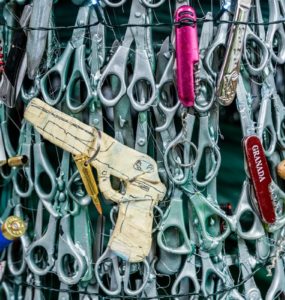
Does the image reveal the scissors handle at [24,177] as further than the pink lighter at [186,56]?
Yes

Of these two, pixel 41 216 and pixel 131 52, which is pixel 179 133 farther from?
pixel 41 216

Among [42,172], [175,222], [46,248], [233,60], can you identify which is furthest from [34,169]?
[233,60]

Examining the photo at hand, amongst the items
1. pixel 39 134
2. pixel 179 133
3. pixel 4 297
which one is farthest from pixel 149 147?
pixel 4 297

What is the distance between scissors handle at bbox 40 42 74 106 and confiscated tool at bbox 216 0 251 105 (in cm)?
21

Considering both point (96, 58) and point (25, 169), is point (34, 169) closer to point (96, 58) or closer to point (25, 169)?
point (25, 169)

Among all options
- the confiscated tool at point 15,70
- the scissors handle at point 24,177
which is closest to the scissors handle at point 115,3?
the confiscated tool at point 15,70

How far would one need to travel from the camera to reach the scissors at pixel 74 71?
805 millimetres

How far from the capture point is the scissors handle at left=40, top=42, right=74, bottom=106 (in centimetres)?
82

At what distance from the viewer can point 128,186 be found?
30.9 inches

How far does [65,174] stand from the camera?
828 mm

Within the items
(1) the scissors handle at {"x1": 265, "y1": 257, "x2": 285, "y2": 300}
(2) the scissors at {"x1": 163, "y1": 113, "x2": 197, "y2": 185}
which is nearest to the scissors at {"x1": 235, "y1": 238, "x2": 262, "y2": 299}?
(1) the scissors handle at {"x1": 265, "y1": 257, "x2": 285, "y2": 300}

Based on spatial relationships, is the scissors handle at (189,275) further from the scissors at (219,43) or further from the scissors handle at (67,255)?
the scissors at (219,43)

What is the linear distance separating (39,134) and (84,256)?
18 cm

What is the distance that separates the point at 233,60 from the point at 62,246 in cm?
34
